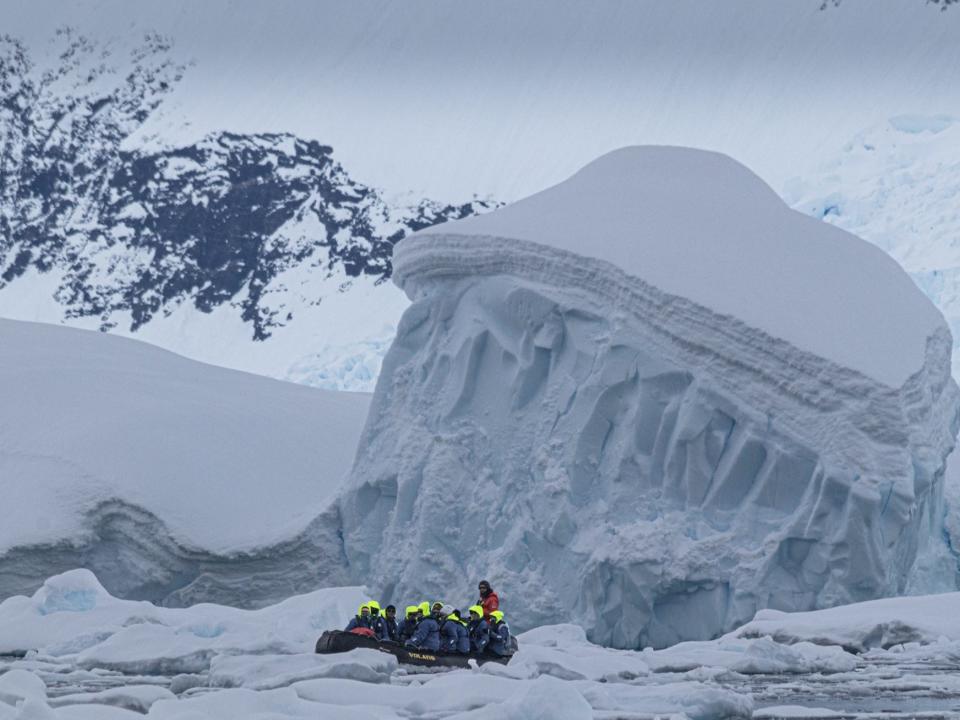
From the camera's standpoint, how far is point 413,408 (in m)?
15.9

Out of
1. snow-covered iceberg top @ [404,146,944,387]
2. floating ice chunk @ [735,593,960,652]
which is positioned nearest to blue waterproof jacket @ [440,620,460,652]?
floating ice chunk @ [735,593,960,652]

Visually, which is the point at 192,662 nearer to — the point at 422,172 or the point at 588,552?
the point at 588,552

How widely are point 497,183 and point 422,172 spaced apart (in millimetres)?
4705

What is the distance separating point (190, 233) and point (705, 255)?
2663 inches

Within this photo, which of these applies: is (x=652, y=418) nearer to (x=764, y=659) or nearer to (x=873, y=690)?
(x=764, y=659)

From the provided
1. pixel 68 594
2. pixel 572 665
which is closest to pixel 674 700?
pixel 572 665

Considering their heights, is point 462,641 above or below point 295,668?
above

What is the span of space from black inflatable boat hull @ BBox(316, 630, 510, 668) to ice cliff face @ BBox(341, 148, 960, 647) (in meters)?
2.77

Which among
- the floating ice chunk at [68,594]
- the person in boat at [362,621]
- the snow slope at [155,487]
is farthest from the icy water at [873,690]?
the snow slope at [155,487]

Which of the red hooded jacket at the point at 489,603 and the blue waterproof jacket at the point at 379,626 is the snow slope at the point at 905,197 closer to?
the red hooded jacket at the point at 489,603

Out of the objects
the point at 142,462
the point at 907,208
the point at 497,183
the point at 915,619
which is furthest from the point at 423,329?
the point at 497,183

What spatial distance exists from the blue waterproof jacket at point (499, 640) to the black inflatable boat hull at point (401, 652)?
5 centimetres

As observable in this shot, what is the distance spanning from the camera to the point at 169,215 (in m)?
79.8

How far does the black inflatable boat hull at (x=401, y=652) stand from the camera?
10992 millimetres
